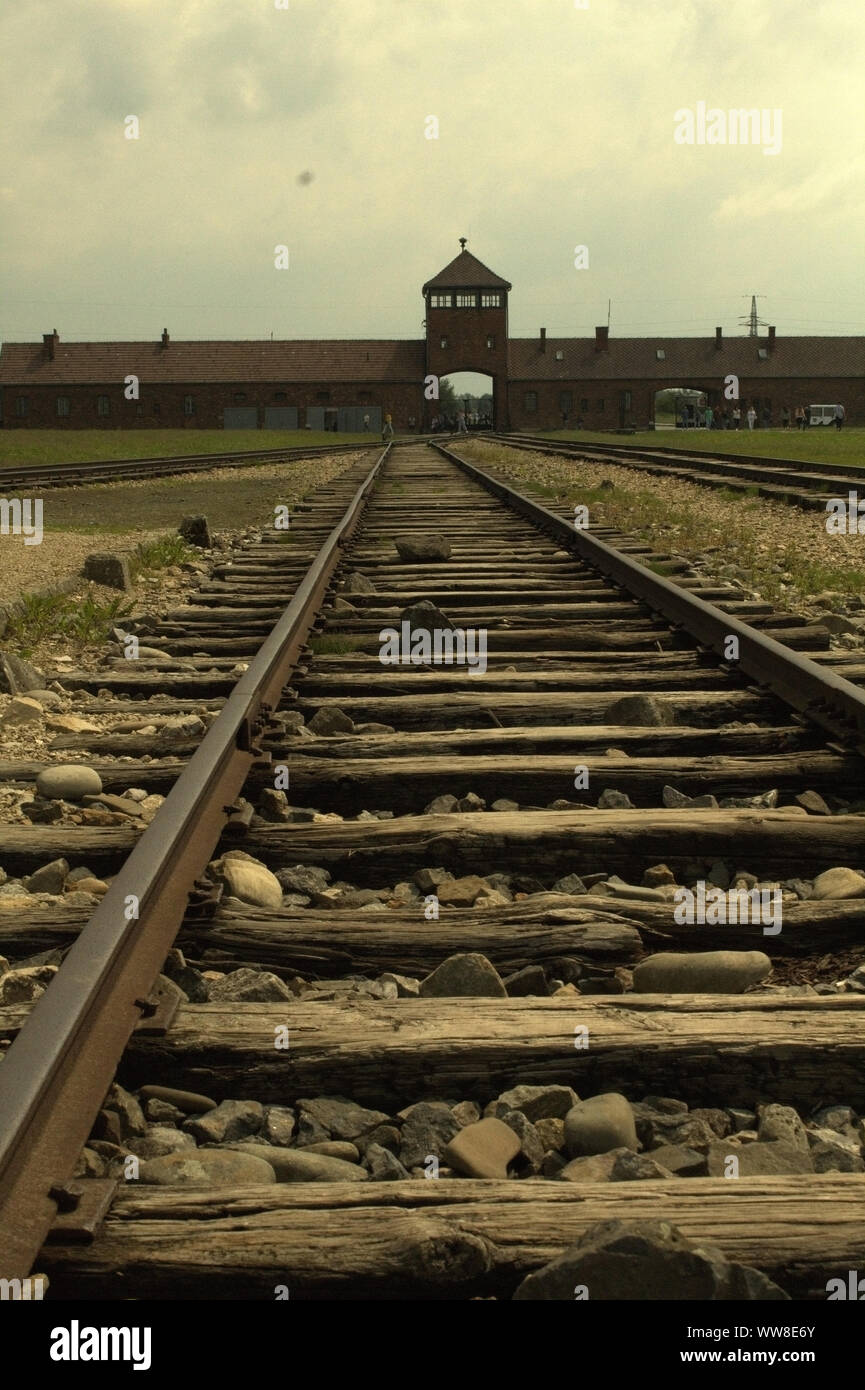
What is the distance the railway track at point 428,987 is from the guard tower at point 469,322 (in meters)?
82.8

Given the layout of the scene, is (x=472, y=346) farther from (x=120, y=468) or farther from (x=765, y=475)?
(x=765, y=475)

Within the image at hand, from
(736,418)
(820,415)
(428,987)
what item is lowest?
(428,987)

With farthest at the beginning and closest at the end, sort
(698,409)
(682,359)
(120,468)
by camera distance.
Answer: (682,359)
(698,409)
(120,468)

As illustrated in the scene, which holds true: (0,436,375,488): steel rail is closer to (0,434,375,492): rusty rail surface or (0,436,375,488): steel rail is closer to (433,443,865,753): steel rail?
(0,434,375,492): rusty rail surface

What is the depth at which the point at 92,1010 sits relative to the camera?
2.04m

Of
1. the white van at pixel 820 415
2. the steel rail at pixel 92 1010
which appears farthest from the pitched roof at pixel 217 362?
the steel rail at pixel 92 1010

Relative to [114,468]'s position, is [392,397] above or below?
above

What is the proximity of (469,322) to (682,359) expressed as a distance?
51.7ft

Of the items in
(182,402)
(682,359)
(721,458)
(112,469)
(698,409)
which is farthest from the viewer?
(682,359)

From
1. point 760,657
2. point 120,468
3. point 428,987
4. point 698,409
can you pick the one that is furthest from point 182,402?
point 428,987

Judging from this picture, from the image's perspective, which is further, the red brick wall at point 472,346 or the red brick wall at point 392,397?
the red brick wall at point 472,346

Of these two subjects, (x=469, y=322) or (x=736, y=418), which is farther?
(x=469, y=322)

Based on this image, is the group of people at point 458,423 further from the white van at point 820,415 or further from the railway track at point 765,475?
the railway track at point 765,475

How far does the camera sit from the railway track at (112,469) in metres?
19.8
